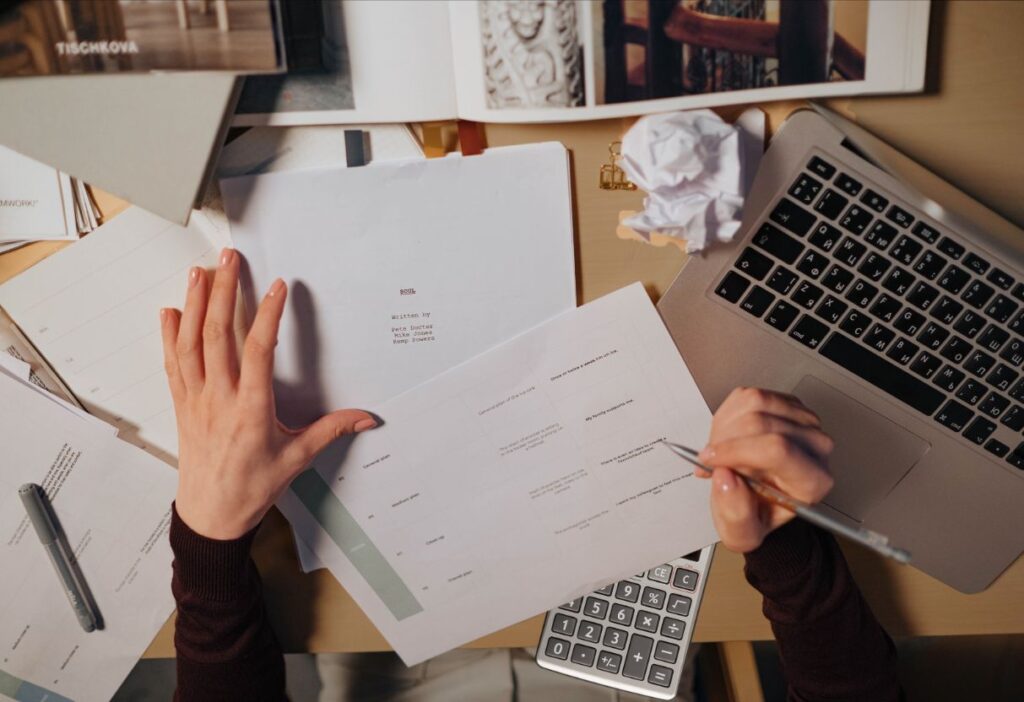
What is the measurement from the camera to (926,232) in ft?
1.95

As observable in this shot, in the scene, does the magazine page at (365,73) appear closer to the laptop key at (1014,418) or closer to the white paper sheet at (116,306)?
the white paper sheet at (116,306)

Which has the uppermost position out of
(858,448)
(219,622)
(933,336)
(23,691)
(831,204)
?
(831,204)

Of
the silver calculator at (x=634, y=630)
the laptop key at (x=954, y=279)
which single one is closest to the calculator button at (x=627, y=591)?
the silver calculator at (x=634, y=630)

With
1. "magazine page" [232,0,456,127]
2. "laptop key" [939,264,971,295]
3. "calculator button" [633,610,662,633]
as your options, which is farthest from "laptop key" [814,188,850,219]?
"calculator button" [633,610,662,633]

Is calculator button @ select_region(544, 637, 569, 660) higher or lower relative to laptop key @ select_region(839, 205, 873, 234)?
lower

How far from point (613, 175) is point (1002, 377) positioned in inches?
14.6

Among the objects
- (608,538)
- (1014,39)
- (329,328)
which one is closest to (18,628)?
(329,328)

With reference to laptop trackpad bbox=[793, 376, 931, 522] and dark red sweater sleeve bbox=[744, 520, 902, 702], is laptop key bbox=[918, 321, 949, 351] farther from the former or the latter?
dark red sweater sleeve bbox=[744, 520, 902, 702]

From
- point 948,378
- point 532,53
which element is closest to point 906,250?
point 948,378

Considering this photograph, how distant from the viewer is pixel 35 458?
2.32ft

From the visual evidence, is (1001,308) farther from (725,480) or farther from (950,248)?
(725,480)

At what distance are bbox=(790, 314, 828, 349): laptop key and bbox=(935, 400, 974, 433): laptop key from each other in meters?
0.13

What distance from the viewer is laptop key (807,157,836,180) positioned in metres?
0.59

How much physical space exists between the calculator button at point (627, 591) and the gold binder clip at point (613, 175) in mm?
388
